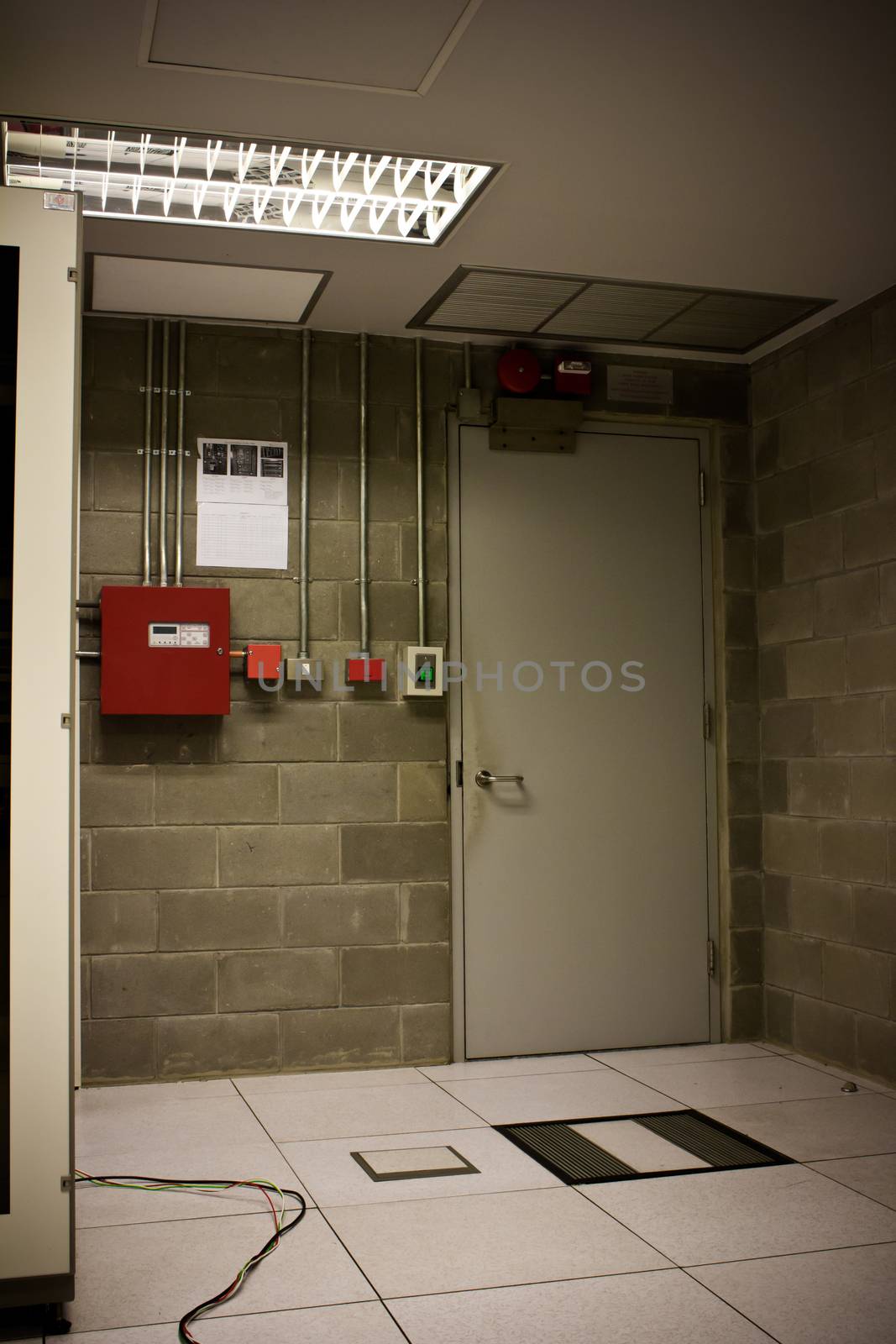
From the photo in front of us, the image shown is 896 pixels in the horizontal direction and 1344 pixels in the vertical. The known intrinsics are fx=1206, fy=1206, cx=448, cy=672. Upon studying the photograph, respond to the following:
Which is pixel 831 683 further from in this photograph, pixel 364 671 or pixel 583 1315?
pixel 583 1315

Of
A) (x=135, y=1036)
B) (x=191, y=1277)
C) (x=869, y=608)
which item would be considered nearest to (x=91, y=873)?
(x=135, y=1036)

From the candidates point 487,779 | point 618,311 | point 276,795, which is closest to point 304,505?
point 276,795

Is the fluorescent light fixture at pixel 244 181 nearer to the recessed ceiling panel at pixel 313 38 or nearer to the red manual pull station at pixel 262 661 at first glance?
the recessed ceiling panel at pixel 313 38

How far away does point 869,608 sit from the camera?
424 centimetres

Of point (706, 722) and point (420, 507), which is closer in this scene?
point (420, 507)

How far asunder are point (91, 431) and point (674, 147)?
7.43 ft

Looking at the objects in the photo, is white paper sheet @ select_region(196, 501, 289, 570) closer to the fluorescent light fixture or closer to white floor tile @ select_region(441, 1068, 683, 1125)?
the fluorescent light fixture

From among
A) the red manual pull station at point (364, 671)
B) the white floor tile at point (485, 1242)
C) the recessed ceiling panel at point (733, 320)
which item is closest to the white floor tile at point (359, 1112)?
the white floor tile at point (485, 1242)

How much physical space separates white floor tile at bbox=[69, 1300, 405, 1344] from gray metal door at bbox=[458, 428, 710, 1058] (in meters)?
2.10

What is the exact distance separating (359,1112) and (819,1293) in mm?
1704

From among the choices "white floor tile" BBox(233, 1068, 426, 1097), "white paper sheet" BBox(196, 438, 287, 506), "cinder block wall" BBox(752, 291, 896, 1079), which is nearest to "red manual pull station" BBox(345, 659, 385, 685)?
"white paper sheet" BBox(196, 438, 287, 506)

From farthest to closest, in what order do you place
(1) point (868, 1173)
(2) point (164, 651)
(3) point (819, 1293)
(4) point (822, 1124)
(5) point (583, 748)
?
(5) point (583, 748), (2) point (164, 651), (4) point (822, 1124), (1) point (868, 1173), (3) point (819, 1293)

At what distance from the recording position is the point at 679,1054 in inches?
181

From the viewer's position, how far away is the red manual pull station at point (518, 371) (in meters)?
4.62
